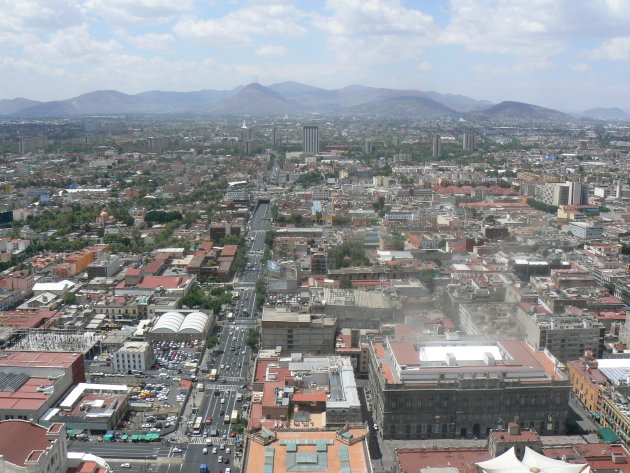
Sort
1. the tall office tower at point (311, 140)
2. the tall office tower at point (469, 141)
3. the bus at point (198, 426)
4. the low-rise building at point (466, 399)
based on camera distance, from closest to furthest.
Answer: the low-rise building at point (466, 399)
the bus at point (198, 426)
the tall office tower at point (311, 140)
the tall office tower at point (469, 141)

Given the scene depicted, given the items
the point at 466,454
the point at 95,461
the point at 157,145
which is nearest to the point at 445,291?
the point at 466,454

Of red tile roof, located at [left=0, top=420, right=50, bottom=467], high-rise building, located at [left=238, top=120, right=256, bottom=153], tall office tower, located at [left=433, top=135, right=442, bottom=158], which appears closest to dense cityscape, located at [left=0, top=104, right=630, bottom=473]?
red tile roof, located at [left=0, top=420, right=50, bottom=467]

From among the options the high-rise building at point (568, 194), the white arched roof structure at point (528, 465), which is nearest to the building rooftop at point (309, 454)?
the white arched roof structure at point (528, 465)

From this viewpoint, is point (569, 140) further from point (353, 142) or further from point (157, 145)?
point (157, 145)

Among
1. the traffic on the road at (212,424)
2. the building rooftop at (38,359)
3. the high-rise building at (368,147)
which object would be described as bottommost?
the traffic on the road at (212,424)

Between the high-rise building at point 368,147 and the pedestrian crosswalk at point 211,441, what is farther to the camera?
the high-rise building at point 368,147

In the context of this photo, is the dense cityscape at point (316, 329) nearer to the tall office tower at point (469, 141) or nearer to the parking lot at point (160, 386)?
the parking lot at point (160, 386)
